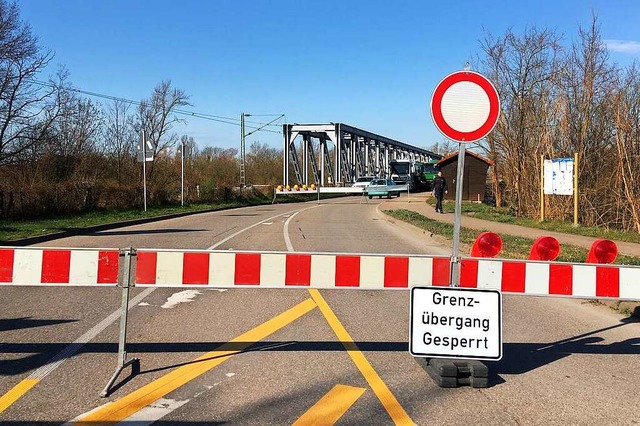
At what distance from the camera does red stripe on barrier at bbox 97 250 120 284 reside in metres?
5.31

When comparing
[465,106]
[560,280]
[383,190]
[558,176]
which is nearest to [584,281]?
[560,280]

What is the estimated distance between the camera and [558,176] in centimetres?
1958

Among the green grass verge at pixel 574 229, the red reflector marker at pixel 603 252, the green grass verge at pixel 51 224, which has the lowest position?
the green grass verge at pixel 51 224

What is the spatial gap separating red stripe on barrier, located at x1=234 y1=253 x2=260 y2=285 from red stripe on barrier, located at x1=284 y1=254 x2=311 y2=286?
0.29 m

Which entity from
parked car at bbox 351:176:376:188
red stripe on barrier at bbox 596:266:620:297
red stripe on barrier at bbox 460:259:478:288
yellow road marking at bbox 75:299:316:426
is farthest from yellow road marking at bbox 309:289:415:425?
parked car at bbox 351:176:376:188

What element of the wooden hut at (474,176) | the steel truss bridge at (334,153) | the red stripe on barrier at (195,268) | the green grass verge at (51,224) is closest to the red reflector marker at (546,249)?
the red stripe on barrier at (195,268)

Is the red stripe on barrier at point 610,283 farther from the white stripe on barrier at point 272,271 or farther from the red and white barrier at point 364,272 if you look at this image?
the white stripe on barrier at point 272,271

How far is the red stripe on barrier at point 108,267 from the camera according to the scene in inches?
209

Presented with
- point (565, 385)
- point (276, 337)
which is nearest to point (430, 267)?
point (565, 385)

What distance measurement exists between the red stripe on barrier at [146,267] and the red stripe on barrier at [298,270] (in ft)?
4.07

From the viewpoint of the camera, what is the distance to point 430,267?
5434 mm

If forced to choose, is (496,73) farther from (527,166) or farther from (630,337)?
(630,337)

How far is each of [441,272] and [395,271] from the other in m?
0.44

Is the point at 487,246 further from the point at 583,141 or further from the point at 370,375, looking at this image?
the point at 583,141
